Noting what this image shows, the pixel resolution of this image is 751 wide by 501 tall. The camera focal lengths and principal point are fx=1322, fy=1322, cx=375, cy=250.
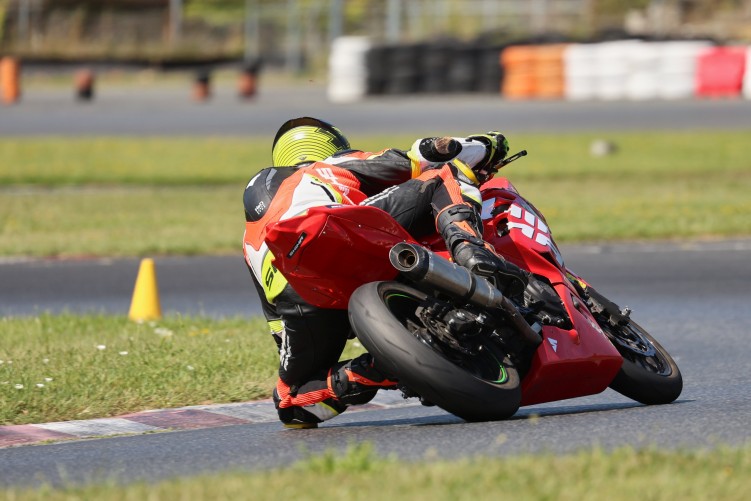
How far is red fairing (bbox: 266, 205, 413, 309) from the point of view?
4.75 metres

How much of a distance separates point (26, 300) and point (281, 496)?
22.9ft

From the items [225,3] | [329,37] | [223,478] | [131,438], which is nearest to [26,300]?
[131,438]

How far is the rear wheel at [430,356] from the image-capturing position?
4684mm

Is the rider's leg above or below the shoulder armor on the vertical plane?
below

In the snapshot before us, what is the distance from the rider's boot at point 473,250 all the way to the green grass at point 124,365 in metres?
1.91

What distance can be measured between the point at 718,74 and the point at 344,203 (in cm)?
2486

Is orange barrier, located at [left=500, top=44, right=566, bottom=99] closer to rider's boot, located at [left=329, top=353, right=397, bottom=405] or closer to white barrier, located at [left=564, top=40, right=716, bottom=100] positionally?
white barrier, located at [left=564, top=40, right=716, bottom=100]

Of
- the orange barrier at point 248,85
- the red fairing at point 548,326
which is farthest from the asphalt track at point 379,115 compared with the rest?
the red fairing at point 548,326

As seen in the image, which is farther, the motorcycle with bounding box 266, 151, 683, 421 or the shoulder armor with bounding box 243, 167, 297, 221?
the shoulder armor with bounding box 243, 167, 297, 221

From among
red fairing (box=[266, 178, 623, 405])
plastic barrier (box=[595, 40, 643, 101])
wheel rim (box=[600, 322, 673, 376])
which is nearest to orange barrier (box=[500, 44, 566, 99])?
plastic barrier (box=[595, 40, 643, 101])

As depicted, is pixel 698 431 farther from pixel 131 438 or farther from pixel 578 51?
pixel 578 51

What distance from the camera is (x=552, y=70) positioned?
3019 cm

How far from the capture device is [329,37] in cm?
4375

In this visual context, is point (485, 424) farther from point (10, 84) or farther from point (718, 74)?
point (10, 84)
